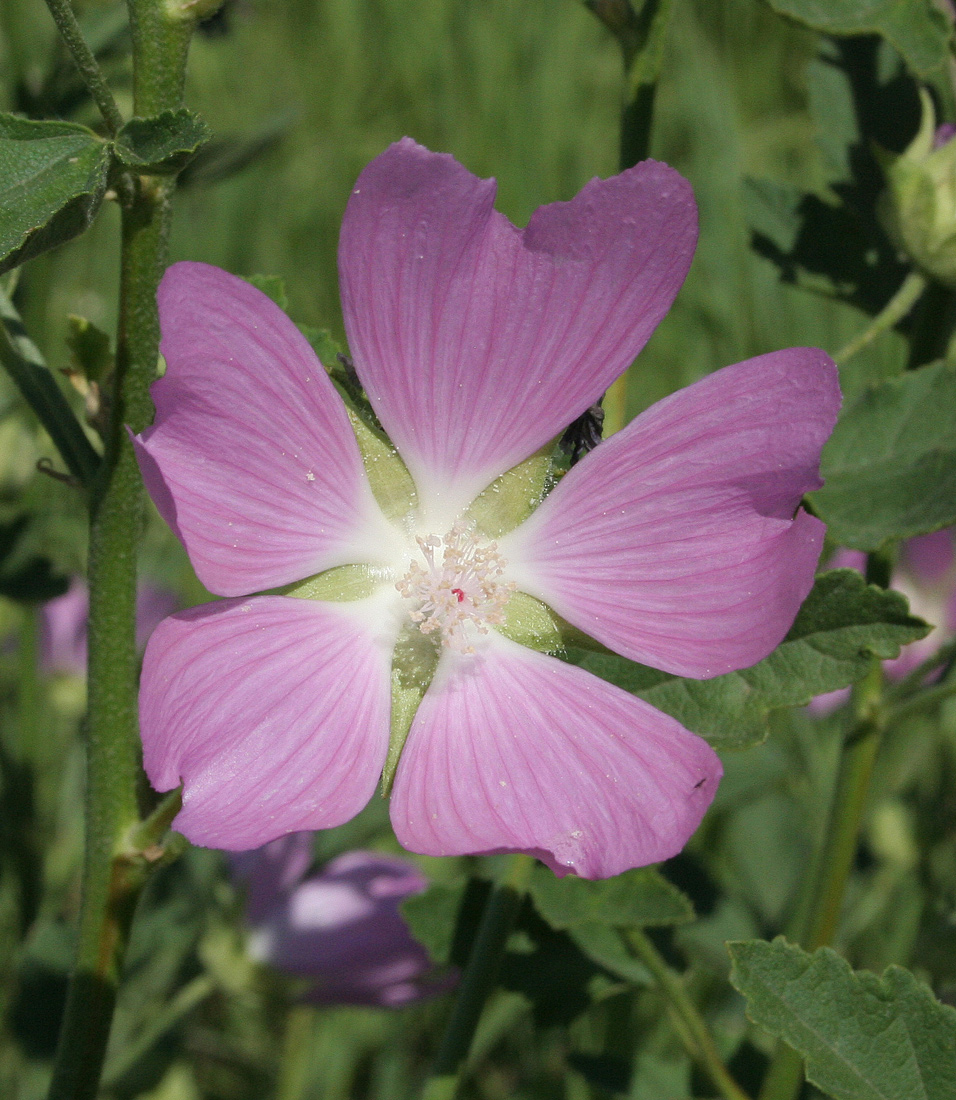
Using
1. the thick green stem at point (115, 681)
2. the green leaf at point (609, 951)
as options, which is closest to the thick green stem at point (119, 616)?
the thick green stem at point (115, 681)

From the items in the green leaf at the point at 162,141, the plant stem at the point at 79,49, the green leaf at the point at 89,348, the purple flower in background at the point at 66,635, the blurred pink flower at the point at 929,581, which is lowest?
the purple flower in background at the point at 66,635

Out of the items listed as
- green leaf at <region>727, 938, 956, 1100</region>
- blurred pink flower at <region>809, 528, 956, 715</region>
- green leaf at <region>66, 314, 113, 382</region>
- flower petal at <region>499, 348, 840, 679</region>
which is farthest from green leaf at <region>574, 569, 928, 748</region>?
blurred pink flower at <region>809, 528, 956, 715</region>

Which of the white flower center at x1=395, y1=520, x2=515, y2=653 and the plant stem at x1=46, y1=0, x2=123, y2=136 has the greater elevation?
the plant stem at x1=46, y1=0, x2=123, y2=136

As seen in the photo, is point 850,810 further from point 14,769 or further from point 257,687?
point 14,769

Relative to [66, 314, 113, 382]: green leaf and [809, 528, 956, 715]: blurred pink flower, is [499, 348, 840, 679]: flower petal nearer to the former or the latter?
[66, 314, 113, 382]: green leaf

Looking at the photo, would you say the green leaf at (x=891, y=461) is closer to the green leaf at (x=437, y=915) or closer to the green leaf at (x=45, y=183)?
the green leaf at (x=437, y=915)

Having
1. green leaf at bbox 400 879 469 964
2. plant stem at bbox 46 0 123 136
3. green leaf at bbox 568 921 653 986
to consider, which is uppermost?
plant stem at bbox 46 0 123 136

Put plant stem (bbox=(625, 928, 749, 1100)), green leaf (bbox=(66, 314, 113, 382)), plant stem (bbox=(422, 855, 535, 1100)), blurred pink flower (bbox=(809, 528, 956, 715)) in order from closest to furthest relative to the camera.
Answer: green leaf (bbox=(66, 314, 113, 382)), plant stem (bbox=(422, 855, 535, 1100)), plant stem (bbox=(625, 928, 749, 1100)), blurred pink flower (bbox=(809, 528, 956, 715))

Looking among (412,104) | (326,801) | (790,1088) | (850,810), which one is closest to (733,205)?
(412,104)
